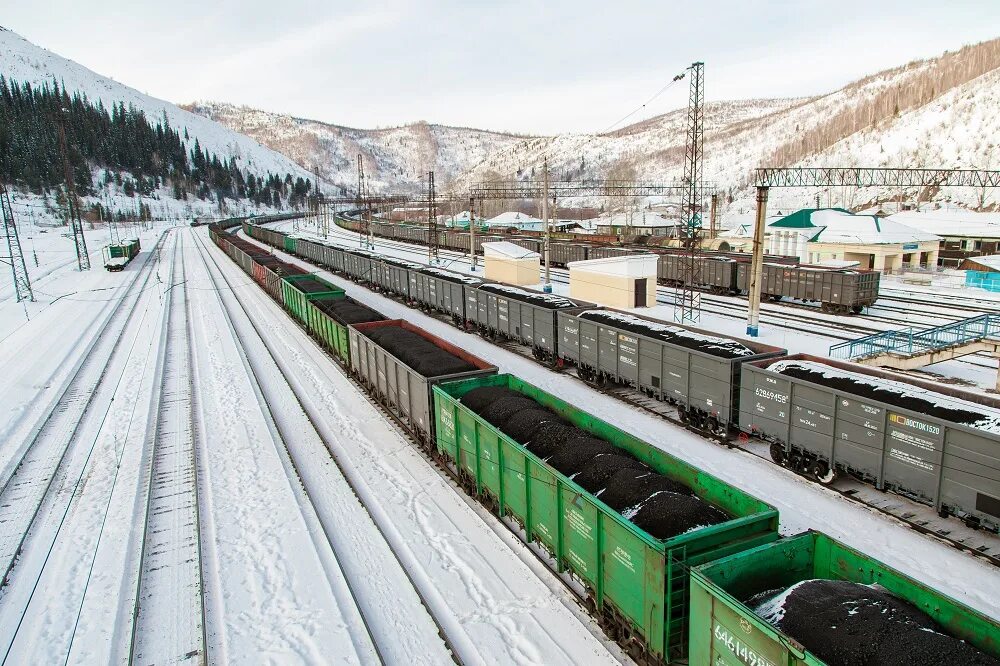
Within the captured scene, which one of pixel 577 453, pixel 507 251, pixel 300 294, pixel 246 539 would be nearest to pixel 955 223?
pixel 507 251

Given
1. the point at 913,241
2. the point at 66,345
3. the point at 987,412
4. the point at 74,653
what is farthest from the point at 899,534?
the point at 913,241

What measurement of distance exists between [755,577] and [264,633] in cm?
731

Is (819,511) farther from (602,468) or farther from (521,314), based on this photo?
(521,314)

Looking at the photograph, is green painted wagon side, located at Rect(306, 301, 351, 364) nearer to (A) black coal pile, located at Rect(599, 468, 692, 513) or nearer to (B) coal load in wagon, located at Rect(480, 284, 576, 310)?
(B) coal load in wagon, located at Rect(480, 284, 576, 310)

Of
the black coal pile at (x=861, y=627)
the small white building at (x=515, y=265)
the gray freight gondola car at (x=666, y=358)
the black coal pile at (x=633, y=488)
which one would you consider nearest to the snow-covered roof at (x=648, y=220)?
the small white building at (x=515, y=265)

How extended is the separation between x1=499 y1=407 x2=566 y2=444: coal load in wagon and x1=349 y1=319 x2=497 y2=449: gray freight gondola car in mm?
3044

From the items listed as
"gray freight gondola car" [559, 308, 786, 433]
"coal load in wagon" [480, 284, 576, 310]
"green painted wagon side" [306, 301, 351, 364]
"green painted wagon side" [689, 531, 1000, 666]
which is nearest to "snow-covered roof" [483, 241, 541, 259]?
"coal load in wagon" [480, 284, 576, 310]

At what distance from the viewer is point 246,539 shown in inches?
472

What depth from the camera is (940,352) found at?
19.0 metres

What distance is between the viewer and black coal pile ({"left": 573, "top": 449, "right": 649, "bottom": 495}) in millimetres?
9578

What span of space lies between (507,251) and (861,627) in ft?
139

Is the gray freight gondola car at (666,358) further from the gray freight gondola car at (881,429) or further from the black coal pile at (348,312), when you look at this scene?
the black coal pile at (348,312)

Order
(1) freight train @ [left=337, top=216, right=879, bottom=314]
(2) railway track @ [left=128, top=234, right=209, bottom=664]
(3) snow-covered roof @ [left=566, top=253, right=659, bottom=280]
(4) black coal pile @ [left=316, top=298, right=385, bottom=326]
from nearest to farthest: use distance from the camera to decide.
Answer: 1. (2) railway track @ [left=128, top=234, right=209, bottom=664]
2. (4) black coal pile @ [left=316, top=298, right=385, bottom=326]
3. (1) freight train @ [left=337, top=216, right=879, bottom=314]
4. (3) snow-covered roof @ [left=566, top=253, right=659, bottom=280]

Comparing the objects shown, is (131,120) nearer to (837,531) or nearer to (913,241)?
(913,241)
